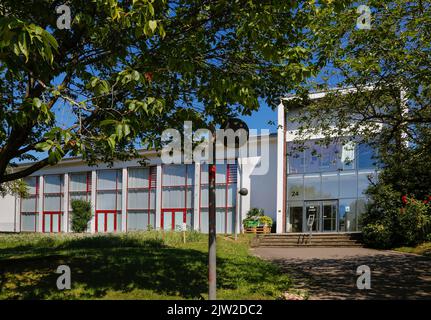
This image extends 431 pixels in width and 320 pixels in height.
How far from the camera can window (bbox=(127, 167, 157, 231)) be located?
1515 inches

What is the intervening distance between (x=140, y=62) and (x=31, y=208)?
4199 cm

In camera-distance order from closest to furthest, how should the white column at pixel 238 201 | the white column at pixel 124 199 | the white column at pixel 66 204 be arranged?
1. the white column at pixel 238 201
2. the white column at pixel 124 199
3. the white column at pixel 66 204

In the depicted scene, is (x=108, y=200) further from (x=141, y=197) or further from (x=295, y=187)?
(x=295, y=187)

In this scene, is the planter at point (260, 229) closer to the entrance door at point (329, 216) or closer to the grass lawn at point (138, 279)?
the entrance door at point (329, 216)

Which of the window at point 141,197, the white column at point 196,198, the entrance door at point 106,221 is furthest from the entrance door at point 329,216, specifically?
the entrance door at point 106,221

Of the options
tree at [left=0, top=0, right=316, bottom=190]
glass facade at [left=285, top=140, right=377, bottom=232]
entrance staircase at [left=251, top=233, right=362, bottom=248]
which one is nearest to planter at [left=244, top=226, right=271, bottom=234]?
glass facade at [left=285, top=140, right=377, bottom=232]

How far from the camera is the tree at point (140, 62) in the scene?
5160mm

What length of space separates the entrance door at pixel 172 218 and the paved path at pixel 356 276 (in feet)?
67.8

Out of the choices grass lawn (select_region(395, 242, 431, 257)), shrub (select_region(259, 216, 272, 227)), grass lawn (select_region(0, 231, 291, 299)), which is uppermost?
grass lawn (select_region(0, 231, 291, 299))

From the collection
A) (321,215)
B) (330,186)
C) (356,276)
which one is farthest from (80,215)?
(356,276)

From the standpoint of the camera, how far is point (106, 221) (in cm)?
4028

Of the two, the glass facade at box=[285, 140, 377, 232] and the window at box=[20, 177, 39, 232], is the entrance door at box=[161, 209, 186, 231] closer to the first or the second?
the glass facade at box=[285, 140, 377, 232]

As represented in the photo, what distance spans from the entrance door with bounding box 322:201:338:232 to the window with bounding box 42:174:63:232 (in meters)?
23.9

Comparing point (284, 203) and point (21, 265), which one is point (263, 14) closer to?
point (21, 265)
